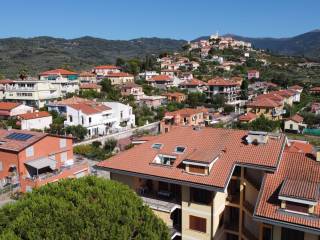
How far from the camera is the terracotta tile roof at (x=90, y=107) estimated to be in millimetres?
64812

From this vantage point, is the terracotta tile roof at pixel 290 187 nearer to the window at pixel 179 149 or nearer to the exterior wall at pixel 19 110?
the window at pixel 179 149

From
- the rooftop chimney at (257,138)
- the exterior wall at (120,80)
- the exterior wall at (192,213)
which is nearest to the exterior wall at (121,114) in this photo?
the exterior wall at (120,80)

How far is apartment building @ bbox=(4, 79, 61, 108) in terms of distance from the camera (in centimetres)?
7888

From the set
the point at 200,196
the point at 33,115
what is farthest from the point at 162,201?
the point at 33,115

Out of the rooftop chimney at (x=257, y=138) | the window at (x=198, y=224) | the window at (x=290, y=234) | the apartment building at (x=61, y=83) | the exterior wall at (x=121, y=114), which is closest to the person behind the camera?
the window at (x=290, y=234)

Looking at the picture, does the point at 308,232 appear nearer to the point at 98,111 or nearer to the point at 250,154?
the point at 250,154

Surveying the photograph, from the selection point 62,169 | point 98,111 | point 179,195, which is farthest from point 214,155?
point 98,111

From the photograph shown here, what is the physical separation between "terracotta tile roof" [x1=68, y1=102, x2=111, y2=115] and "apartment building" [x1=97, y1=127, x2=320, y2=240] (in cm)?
4361

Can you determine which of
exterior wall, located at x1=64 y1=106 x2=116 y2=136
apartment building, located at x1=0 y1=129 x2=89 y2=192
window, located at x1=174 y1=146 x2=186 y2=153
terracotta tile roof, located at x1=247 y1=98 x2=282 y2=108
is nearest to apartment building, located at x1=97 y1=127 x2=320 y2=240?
window, located at x1=174 y1=146 x2=186 y2=153

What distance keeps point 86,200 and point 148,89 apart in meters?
94.2

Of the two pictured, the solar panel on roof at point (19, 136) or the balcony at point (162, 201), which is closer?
the balcony at point (162, 201)

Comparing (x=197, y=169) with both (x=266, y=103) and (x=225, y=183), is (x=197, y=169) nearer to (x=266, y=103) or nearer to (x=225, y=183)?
(x=225, y=183)

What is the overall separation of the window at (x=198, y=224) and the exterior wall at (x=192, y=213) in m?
0.16

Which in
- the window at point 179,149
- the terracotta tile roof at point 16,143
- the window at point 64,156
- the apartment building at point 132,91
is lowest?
the window at point 64,156
